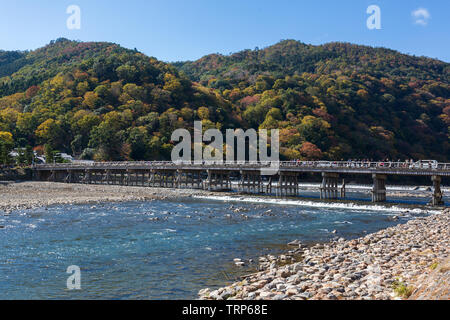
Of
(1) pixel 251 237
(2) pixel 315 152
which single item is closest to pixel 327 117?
(2) pixel 315 152

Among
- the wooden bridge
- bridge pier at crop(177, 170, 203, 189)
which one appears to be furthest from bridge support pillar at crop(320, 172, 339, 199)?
bridge pier at crop(177, 170, 203, 189)

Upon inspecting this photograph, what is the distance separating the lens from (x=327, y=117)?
96.3 meters

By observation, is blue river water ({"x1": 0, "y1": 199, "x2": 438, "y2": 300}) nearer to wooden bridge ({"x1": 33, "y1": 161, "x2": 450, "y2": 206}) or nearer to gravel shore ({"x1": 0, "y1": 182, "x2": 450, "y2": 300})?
gravel shore ({"x1": 0, "y1": 182, "x2": 450, "y2": 300})

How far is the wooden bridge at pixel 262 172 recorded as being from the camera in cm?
3600

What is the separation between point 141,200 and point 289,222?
20.3 metres

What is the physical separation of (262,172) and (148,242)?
1128 inches

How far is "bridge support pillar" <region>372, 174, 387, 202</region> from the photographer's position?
37594mm

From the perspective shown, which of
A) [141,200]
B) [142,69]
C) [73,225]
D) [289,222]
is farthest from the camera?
[142,69]

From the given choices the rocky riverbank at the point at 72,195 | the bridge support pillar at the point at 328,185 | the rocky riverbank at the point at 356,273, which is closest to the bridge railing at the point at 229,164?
the bridge support pillar at the point at 328,185

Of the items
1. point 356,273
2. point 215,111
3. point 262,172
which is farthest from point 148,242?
point 215,111

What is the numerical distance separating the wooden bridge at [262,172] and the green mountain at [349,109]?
61.0 ft

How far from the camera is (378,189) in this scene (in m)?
38.1

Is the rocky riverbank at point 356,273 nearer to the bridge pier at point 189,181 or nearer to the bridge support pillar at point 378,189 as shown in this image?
the bridge support pillar at point 378,189

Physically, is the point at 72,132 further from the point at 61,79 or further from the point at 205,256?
the point at 205,256
